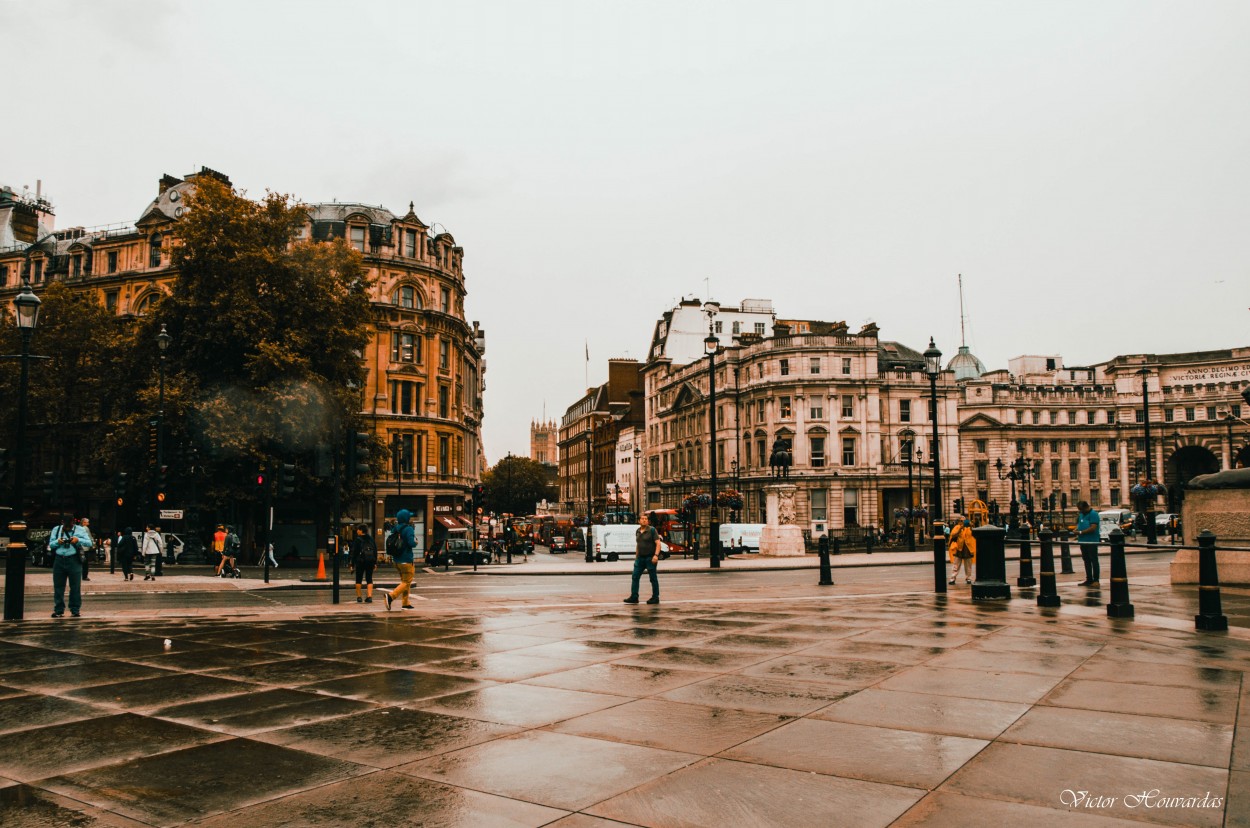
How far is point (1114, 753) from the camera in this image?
17.1 ft

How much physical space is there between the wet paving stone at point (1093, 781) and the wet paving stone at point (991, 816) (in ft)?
0.29

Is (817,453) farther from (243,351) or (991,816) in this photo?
(991,816)

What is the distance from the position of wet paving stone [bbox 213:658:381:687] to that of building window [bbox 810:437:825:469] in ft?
227

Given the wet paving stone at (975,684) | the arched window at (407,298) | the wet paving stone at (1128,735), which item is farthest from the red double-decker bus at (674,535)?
the wet paving stone at (1128,735)

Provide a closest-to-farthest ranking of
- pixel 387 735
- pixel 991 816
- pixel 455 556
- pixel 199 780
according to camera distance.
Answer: pixel 991 816 → pixel 199 780 → pixel 387 735 → pixel 455 556

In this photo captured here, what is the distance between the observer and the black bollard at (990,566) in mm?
14961

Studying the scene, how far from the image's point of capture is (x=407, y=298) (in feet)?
184

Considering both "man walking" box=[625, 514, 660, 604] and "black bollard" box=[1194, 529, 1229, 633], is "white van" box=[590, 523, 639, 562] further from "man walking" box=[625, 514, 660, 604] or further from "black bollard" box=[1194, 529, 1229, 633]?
"black bollard" box=[1194, 529, 1229, 633]

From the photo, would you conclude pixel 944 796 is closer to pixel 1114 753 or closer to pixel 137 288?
pixel 1114 753

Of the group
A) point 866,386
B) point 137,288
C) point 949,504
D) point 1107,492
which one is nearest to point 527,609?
point 137,288

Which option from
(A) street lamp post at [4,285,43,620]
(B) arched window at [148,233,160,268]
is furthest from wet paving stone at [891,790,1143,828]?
(B) arched window at [148,233,160,268]

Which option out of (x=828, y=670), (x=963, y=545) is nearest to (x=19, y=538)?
(x=828, y=670)

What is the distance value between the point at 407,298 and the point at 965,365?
9007 centimetres

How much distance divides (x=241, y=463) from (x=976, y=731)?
121ft
